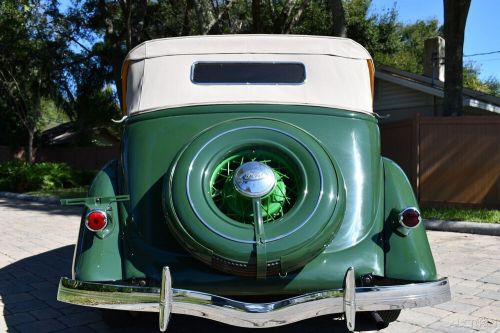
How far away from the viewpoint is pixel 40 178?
17.3 m

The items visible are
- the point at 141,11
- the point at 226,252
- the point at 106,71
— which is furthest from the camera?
the point at 106,71

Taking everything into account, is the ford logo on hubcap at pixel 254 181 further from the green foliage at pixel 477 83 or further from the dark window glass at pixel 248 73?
the green foliage at pixel 477 83

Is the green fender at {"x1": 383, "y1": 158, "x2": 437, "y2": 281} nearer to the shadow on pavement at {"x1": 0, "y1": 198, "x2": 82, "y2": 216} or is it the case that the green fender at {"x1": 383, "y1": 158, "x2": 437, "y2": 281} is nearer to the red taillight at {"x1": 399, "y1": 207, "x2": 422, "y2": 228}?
the red taillight at {"x1": 399, "y1": 207, "x2": 422, "y2": 228}

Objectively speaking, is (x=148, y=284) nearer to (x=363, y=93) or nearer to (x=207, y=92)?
(x=207, y=92)

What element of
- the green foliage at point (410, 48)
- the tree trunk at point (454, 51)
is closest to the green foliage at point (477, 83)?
the green foliage at point (410, 48)

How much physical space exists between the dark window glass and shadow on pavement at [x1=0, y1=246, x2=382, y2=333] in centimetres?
182

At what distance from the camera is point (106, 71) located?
2145cm

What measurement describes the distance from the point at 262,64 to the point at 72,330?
7.97 feet

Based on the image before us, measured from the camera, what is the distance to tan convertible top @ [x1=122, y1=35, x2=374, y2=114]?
3826 millimetres

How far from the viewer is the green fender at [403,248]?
3080mm

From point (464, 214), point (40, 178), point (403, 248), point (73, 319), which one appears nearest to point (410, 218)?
point (403, 248)

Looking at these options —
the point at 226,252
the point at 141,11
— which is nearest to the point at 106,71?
the point at 141,11

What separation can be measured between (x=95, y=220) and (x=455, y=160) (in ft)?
26.0

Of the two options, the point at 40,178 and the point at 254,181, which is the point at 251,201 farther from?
the point at 40,178
